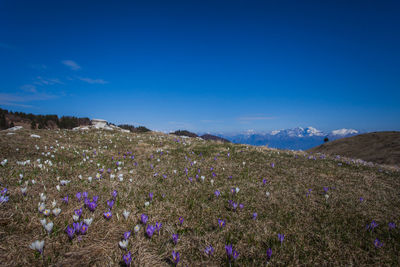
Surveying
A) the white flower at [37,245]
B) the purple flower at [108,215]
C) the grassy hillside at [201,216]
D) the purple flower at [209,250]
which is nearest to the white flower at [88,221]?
the grassy hillside at [201,216]

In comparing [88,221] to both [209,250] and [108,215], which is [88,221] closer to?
[108,215]

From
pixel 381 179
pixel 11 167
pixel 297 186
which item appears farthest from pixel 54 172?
pixel 381 179

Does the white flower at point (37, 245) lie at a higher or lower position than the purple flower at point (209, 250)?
higher

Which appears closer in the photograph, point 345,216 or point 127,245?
point 127,245

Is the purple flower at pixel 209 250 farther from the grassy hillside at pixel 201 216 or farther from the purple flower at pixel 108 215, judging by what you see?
the purple flower at pixel 108 215

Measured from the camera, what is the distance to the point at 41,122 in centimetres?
7475

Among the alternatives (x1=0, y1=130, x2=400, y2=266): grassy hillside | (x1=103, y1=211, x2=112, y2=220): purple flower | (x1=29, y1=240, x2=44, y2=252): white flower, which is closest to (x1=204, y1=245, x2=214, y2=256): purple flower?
(x1=0, y1=130, x2=400, y2=266): grassy hillside

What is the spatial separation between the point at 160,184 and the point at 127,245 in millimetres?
2605

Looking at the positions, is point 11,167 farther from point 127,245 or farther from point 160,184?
point 127,245

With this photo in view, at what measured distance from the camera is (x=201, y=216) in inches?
148

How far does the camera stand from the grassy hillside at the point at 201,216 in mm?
2664

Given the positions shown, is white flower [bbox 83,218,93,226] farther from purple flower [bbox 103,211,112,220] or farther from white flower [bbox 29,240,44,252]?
white flower [bbox 29,240,44,252]

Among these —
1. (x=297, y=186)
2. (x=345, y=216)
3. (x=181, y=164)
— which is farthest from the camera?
(x=181, y=164)

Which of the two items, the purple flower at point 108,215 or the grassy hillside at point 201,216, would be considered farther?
the purple flower at point 108,215
